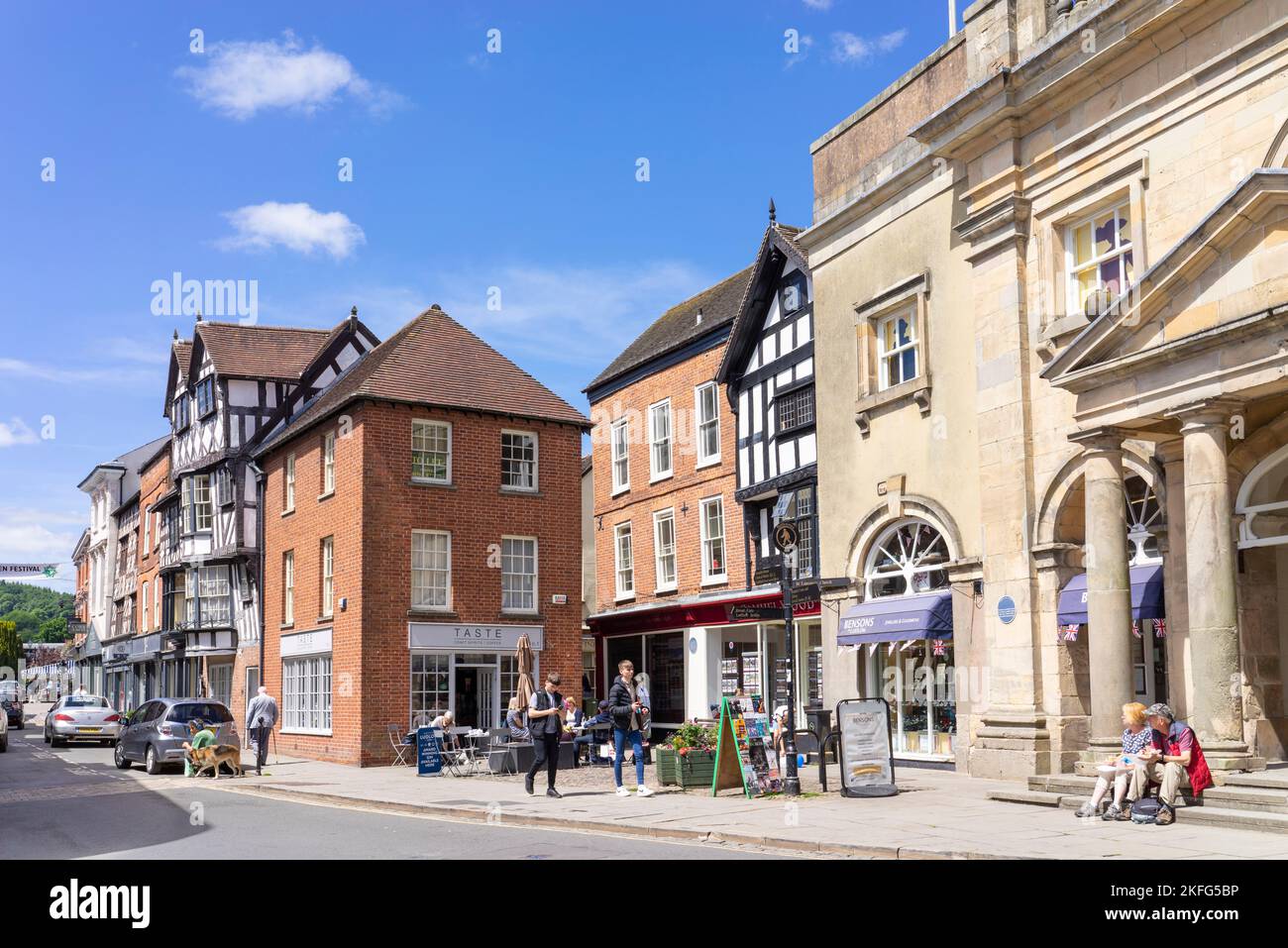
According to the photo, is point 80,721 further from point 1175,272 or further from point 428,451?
point 1175,272

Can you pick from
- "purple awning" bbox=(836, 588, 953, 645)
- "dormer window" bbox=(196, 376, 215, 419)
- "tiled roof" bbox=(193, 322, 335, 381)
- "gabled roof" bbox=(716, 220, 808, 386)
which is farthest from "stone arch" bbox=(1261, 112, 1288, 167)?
"dormer window" bbox=(196, 376, 215, 419)

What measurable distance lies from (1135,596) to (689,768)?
250 inches

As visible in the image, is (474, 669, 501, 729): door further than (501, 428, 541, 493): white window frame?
No

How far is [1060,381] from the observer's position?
15328 mm

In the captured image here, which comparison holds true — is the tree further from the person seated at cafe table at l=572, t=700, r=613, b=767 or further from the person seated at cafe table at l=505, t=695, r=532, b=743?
the person seated at cafe table at l=572, t=700, r=613, b=767

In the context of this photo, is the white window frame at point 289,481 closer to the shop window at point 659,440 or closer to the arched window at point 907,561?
the shop window at point 659,440

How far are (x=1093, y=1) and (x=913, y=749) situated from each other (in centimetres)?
1162

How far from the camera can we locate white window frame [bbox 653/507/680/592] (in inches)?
1257

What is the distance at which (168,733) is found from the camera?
82.3ft

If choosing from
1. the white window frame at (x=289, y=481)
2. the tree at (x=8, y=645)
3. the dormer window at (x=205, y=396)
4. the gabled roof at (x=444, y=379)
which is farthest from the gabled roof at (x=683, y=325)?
the tree at (x=8, y=645)

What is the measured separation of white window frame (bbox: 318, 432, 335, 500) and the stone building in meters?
13.0

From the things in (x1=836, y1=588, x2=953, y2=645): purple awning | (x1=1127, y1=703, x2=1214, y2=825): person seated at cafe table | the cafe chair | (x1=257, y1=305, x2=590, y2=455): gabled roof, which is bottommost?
the cafe chair

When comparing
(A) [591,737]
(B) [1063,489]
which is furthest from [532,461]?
(B) [1063,489]

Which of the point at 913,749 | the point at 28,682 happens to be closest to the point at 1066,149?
the point at 913,749
